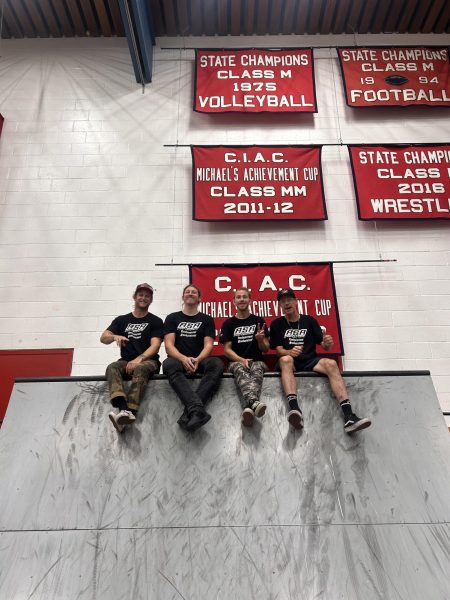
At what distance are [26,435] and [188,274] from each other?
102 inches

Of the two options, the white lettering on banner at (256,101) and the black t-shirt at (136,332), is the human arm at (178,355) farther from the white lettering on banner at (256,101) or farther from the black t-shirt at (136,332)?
the white lettering on banner at (256,101)

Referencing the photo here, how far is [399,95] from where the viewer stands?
5.98 metres

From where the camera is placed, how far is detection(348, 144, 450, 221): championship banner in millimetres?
5352

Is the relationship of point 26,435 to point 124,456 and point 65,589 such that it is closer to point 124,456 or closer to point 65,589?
point 124,456

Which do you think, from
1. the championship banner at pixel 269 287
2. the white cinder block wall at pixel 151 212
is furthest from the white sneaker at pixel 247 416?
the white cinder block wall at pixel 151 212

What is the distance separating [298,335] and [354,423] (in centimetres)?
87

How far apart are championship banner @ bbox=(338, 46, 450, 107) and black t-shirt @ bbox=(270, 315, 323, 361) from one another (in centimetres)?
372

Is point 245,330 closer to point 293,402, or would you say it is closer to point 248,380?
Answer: point 248,380

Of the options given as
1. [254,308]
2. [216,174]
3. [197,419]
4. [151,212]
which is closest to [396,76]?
[216,174]

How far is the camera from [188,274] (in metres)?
5.15

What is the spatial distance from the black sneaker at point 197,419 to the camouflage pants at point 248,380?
0.29 m

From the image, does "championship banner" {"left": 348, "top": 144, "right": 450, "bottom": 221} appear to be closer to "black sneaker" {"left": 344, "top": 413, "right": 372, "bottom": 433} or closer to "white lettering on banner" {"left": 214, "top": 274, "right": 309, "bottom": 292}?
"white lettering on banner" {"left": 214, "top": 274, "right": 309, "bottom": 292}

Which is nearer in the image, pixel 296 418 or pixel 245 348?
pixel 296 418

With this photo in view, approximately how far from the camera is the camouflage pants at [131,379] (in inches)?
121
